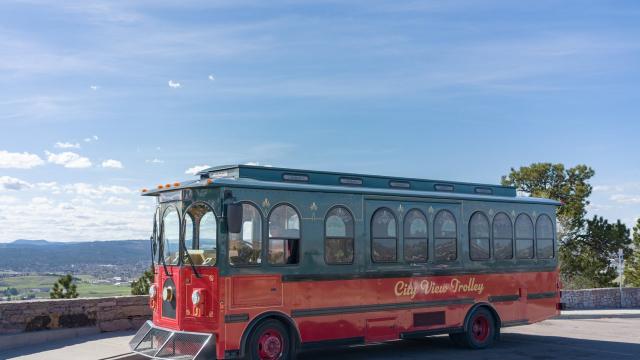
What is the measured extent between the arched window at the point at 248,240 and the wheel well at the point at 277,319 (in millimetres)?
823

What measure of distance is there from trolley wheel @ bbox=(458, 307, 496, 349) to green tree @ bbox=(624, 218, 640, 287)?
27.3 metres

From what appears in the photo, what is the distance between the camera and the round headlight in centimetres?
1005

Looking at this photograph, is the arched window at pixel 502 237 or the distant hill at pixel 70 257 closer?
the arched window at pixel 502 237

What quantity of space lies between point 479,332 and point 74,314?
814cm

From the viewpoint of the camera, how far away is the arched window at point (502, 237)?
13.7 m

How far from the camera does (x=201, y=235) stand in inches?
391

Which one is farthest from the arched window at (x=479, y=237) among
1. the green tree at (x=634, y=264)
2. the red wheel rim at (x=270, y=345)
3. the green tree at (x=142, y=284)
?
the green tree at (x=634, y=264)

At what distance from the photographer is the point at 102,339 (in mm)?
12703

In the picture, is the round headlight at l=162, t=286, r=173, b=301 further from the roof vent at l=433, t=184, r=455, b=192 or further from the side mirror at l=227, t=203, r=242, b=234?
the roof vent at l=433, t=184, r=455, b=192

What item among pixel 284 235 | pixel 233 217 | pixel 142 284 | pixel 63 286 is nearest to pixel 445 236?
pixel 284 235

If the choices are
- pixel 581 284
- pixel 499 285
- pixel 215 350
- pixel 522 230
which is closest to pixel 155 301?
pixel 215 350

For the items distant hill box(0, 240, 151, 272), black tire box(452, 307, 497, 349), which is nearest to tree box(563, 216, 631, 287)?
black tire box(452, 307, 497, 349)

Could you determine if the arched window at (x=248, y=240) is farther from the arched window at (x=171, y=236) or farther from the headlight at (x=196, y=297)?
the arched window at (x=171, y=236)

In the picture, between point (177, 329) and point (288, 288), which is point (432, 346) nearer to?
point (288, 288)
